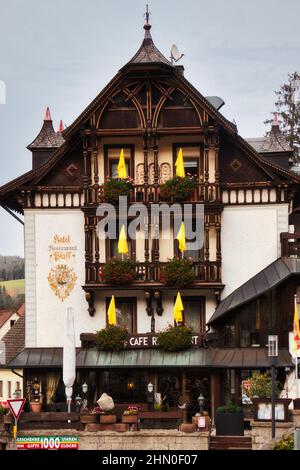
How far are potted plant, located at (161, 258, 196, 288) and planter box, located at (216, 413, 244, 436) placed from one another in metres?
6.20

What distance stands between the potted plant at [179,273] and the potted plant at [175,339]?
61.8 inches

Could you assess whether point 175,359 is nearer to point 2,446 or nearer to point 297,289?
point 297,289

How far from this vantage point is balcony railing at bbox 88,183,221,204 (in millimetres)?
46812

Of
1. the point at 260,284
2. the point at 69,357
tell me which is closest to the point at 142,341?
the point at 69,357

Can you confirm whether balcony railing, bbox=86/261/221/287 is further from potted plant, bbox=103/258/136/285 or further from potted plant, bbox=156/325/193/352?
potted plant, bbox=156/325/193/352

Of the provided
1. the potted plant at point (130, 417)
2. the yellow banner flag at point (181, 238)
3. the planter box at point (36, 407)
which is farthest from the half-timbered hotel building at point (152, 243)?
the potted plant at point (130, 417)

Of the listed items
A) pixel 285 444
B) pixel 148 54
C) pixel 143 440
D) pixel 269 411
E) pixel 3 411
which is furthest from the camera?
pixel 148 54

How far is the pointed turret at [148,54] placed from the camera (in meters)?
46.6

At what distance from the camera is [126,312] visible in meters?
47.8

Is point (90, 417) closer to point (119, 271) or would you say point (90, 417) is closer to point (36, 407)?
point (36, 407)

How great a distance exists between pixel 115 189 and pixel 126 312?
4.63 m
